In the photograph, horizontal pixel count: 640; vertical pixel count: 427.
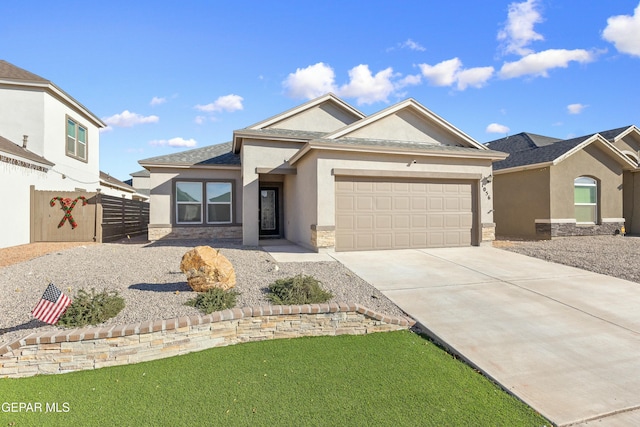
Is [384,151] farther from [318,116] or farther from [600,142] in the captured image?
[600,142]

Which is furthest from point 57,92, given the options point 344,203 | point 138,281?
point 344,203

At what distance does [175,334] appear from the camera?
4223 mm

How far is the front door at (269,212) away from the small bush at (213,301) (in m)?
10.2

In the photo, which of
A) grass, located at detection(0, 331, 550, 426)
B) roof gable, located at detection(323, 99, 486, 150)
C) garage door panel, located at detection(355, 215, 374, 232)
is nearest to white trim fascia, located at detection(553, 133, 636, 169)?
roof gable, located at detection(323, 99, 486, 150)

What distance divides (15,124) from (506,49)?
809 inches

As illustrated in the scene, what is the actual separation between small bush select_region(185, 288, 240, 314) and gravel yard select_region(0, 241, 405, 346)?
0.13 m

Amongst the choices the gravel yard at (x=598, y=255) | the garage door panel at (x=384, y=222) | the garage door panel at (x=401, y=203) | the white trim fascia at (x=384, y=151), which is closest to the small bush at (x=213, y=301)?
the white trim fascia at (x=384, y=151)

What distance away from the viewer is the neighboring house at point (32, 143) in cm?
1131

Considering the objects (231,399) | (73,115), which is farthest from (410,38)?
(73,115)

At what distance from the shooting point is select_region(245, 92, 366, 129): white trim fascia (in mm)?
13383

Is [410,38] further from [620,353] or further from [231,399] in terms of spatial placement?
[231,399]

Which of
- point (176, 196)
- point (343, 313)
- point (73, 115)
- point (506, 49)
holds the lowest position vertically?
point (343, 313)

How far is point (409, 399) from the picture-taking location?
3197 mm

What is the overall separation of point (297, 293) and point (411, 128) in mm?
9259
